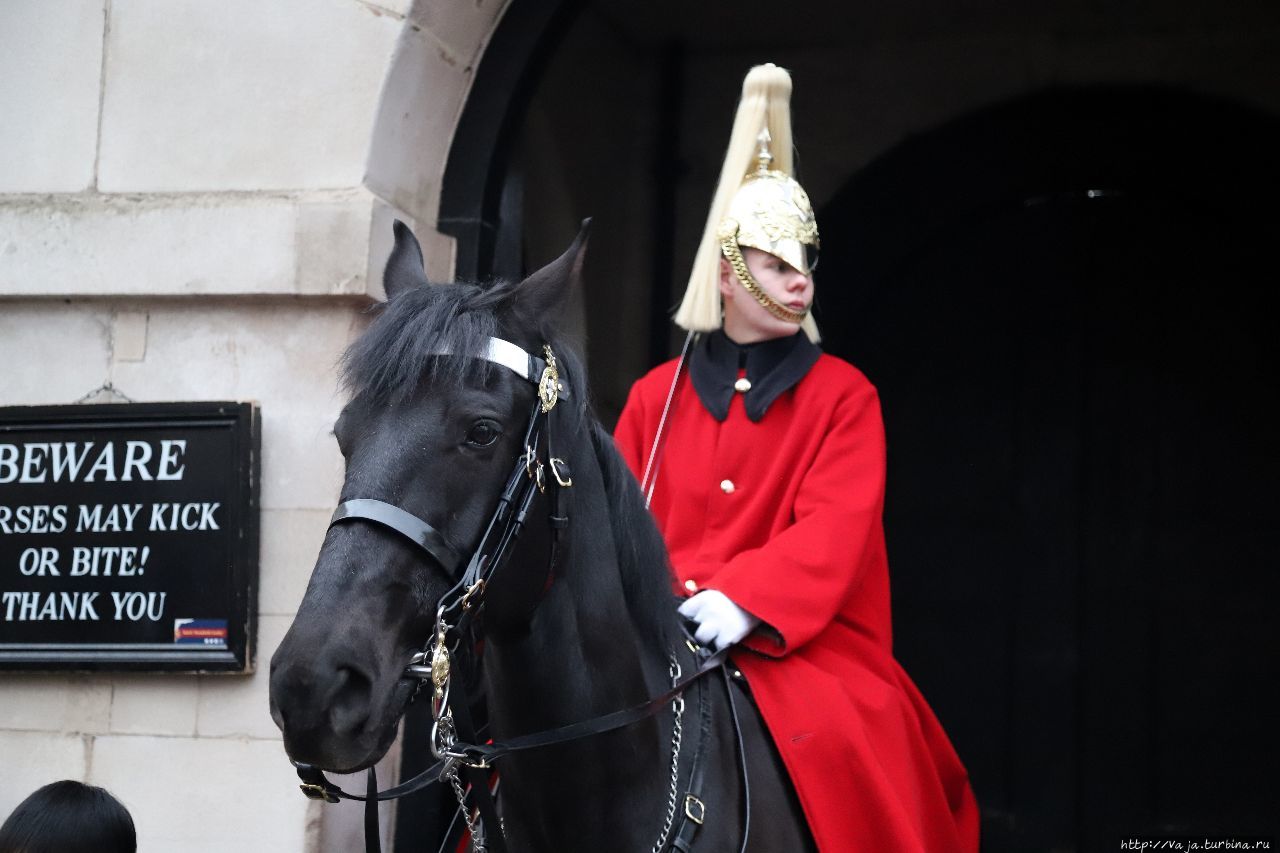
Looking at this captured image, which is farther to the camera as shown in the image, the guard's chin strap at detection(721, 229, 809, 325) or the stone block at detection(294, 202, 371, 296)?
the stone block at detection(294, 202, 371, 296)

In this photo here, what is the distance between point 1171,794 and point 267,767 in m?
3.36

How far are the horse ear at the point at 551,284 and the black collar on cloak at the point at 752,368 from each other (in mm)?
952

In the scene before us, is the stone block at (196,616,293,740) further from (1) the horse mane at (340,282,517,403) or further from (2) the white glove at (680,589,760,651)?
(1) the horse mane at (340,282,517,403)

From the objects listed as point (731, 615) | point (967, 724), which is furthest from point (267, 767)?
point (967, 724)

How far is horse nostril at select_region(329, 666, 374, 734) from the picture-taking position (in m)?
1.96

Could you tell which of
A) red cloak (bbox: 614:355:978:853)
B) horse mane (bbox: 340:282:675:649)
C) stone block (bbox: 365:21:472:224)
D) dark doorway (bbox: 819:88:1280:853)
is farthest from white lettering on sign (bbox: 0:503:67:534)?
dark doorway (bbox: 819:88:1280:853)

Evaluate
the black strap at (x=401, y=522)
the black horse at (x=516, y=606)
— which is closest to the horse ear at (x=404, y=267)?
the black horse at (x=516, y=606)

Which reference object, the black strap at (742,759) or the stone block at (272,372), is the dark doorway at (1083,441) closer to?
the stone block at (272,372)

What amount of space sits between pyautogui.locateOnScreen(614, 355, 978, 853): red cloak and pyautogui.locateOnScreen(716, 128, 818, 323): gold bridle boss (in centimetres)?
21

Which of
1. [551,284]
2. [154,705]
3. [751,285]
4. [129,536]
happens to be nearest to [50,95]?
[129,536]

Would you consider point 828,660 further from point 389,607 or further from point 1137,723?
point 1137,723

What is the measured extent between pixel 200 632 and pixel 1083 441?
11.3 ft

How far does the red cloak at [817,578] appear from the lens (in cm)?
285

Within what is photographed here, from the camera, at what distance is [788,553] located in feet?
9.79
